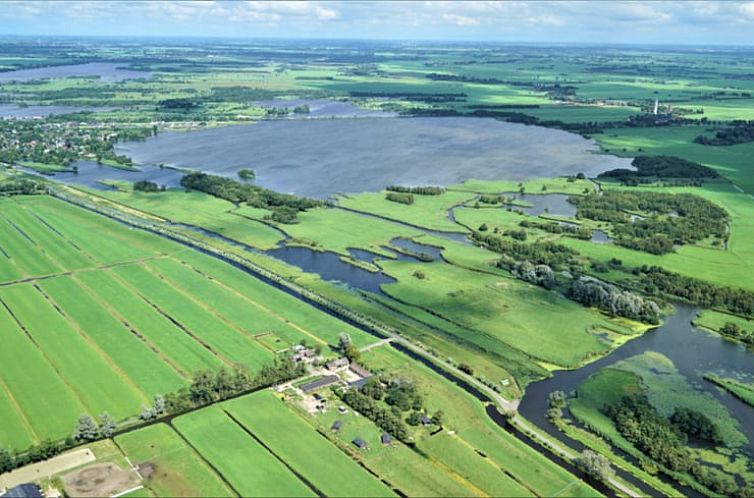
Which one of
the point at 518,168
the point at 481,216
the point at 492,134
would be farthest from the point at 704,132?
the point at 481,216

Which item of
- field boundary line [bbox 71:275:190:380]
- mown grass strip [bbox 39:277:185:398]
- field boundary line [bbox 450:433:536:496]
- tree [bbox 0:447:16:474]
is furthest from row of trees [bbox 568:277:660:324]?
tree [bbox 0:447:16:474]

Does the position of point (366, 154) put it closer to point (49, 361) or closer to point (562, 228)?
point (562, 228)

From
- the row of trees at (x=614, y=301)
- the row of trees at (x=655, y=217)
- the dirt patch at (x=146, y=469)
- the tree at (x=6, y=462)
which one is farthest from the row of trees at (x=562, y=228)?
the tree at (x=6, y=462)

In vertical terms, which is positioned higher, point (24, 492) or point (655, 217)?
point (655, 217)

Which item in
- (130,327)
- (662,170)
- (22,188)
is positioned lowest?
(130,327)

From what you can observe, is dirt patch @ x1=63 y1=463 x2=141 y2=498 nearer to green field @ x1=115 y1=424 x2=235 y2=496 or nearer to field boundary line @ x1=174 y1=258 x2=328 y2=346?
green field @ x1=115 y1=424 x2=235 y2=496

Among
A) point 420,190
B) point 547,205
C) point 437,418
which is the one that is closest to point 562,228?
point 547,205
